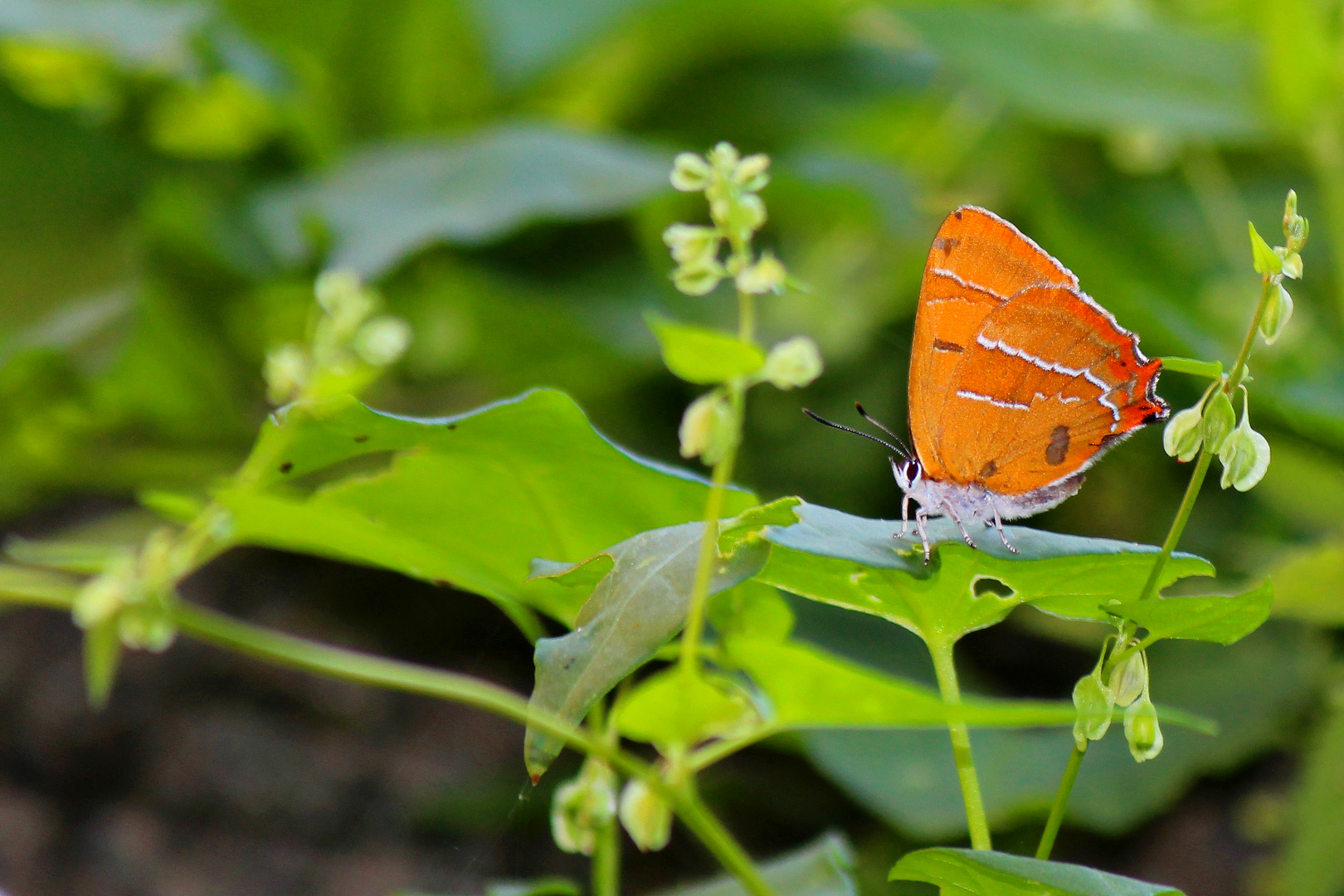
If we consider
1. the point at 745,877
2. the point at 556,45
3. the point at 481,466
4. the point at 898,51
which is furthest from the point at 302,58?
the point at 745,877

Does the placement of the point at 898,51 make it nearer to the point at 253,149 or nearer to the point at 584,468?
the point at 253,149

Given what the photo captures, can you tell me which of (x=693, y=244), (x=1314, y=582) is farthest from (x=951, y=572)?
(x=1314, y=582)

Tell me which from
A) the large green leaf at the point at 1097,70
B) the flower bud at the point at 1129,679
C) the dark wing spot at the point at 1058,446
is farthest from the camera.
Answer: the large green leaf at the point at 1097,70

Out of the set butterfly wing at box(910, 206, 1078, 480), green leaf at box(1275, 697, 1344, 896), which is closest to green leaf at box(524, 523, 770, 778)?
butterfly wing at box(910, 206, 1078, 480)

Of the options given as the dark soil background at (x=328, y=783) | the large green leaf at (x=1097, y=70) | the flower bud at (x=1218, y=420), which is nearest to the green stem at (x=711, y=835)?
the flower bud at (x=1218, y=420)

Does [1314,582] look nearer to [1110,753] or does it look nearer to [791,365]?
[1110,753]

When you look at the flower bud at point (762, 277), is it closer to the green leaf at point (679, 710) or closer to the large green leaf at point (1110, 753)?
the green leaf at point (679, 710)

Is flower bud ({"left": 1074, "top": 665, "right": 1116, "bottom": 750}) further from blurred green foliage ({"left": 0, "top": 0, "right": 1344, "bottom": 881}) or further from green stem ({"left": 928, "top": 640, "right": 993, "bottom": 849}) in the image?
blurred green foliage ({"left": 0, "top": 0, "right": 1344, "bottom": 881})
